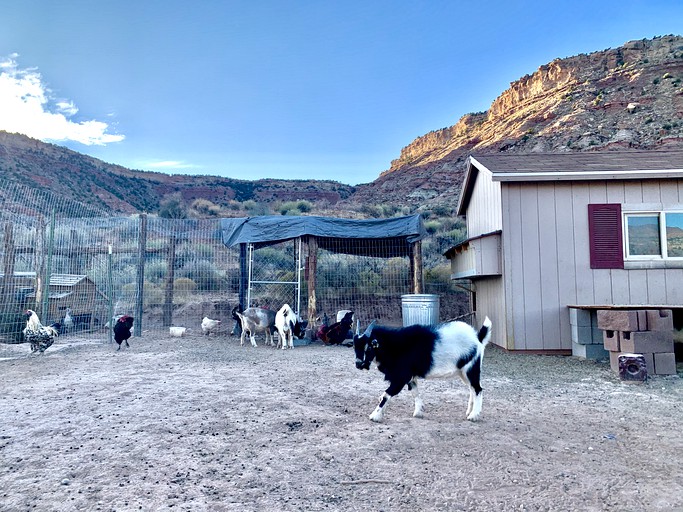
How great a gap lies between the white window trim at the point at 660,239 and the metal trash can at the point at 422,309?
12.5 feet

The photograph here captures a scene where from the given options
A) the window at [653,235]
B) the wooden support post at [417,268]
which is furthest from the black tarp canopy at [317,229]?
the window at [653,235]

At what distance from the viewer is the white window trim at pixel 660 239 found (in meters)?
8.95

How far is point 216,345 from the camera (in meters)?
10.5

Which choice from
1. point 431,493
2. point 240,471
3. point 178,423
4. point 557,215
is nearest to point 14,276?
point 178,423

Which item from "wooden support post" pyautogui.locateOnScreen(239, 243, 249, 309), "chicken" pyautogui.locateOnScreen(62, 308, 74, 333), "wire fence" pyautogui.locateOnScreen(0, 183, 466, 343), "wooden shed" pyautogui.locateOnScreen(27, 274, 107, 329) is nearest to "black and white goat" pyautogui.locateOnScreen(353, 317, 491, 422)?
"wire fence" pyautogui.locateOnScreen(0, 183, 466, 343)

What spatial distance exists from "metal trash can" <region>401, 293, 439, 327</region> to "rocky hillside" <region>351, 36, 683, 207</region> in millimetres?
26991

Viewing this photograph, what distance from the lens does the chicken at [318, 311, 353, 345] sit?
11.1m

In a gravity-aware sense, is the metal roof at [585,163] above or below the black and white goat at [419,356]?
above

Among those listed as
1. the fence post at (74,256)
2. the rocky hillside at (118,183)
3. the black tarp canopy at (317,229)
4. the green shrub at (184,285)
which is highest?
the rocky hillside at (118,183)

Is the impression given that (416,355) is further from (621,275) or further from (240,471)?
(621,275)

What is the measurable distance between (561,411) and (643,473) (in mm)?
1839

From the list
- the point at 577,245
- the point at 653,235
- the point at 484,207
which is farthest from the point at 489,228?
the point at 653,235

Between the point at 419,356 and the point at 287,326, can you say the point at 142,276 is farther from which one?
the point at 419,356

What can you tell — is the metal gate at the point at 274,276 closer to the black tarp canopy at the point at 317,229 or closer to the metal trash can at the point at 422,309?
the black tarp canopy at the point at 317,229
